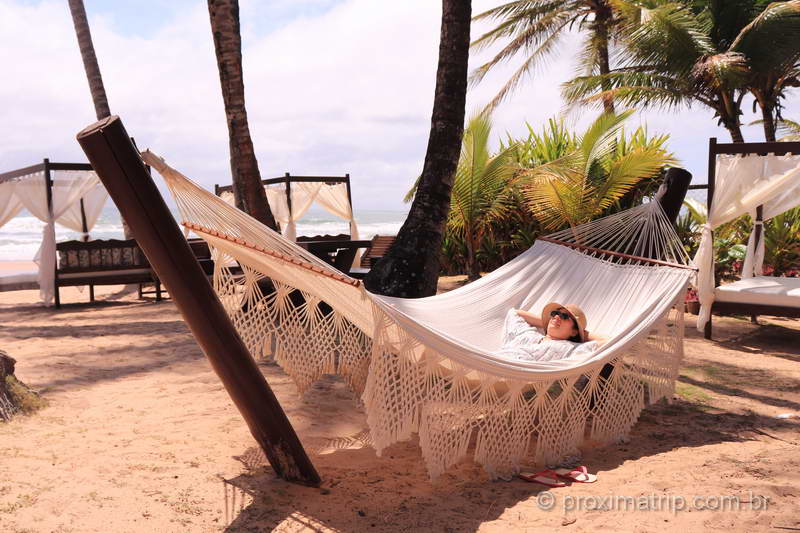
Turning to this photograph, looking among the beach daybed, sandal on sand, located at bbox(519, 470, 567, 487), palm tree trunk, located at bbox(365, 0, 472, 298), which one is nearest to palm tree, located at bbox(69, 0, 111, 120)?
the beach daybed

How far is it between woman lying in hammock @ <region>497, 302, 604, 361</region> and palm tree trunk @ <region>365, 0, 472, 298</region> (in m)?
0.96

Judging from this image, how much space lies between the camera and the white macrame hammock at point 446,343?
1.90 metres

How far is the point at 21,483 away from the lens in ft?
6.17

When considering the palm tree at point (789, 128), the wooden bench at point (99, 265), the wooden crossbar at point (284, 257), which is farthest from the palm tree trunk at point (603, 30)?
the wooden crossbar at point (284, 257)

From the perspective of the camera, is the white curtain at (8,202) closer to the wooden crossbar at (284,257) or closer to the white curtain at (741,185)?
the wooden crossbar at (284,257)

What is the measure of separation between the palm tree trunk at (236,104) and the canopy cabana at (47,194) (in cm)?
247

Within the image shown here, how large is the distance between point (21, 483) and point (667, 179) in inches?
120

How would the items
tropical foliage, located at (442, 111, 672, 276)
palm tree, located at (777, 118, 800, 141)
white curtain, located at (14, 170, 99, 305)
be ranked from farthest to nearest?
palm tree, located at (777, 118, 800, 141) < tropical foliage, located at (442, 111, 672, 276) < white curtain, located at (14, 170, 99, 305)

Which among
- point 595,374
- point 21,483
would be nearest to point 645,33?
point 595,374

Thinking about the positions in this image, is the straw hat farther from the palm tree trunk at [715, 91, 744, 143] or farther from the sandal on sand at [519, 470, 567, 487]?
the palm tree trunk at [715, 91, 744, 143]

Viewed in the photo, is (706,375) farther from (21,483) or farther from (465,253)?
(465,253)

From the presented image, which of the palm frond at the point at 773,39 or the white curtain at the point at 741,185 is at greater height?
the palm frond at the point at 773,39

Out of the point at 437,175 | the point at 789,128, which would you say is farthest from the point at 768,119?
the point at 437,175

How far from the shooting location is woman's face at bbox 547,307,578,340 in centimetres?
266
